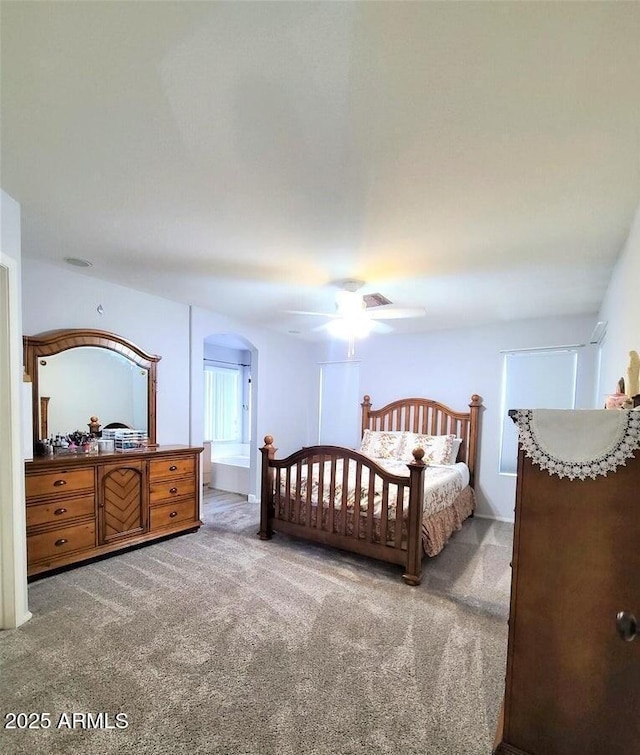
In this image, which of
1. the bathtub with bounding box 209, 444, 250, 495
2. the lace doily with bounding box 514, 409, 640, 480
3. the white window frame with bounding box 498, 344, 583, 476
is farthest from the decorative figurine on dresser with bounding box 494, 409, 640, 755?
the bathtub with bounding box 209, 444, 250, 495

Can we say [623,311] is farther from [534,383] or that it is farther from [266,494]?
[266,494]

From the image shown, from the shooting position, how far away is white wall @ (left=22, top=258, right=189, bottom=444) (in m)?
2.86

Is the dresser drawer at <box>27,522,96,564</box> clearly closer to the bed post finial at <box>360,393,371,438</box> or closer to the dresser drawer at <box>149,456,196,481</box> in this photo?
the dresser drawer at <box>149,456,196,481</box>

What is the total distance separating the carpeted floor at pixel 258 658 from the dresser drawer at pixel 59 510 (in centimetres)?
42

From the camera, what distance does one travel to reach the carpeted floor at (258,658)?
139cm

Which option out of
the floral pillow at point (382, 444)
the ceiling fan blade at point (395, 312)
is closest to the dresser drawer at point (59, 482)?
the ceiling fan blade at point (395, 312)

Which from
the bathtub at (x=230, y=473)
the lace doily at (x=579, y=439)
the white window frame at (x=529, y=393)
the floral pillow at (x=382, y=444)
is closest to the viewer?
the lace doily at (x=579, y=439)

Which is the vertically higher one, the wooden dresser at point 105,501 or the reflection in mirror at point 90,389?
the reflection in mirror at point 90,389

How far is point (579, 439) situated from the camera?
1152 millimetres

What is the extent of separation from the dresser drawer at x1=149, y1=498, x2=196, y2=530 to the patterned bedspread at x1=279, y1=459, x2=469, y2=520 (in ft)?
3.10

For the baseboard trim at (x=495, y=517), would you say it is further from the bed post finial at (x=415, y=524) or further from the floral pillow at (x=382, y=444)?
the bed post finial at (x=415, y=524)

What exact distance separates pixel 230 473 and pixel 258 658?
3.56m

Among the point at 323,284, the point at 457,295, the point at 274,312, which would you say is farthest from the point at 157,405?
the point at 457,295

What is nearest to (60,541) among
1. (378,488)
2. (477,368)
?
(378,488)
